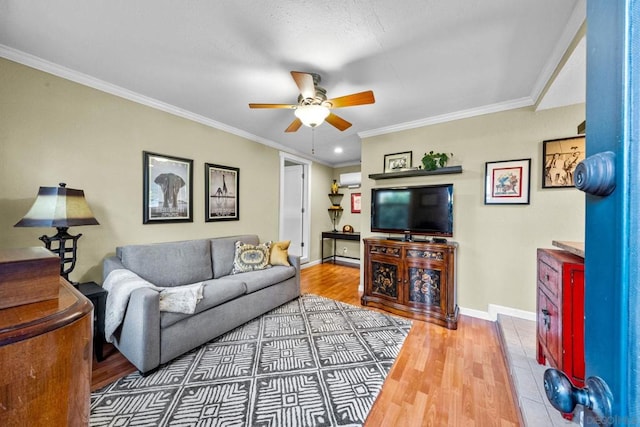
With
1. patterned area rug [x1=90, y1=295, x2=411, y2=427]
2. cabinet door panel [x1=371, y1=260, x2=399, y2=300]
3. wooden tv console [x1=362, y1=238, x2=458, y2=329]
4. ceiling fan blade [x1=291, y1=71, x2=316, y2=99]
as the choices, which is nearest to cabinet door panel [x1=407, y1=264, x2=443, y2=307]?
wooden tv console [x1=362, y1=238, x2=458, y2=329]

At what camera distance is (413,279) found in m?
2.80

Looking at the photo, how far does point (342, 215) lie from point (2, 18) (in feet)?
16.7

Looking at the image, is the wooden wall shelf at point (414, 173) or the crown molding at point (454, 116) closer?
the crown molding at point (454, 116)

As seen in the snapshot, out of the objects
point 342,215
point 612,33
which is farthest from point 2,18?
point 342,215

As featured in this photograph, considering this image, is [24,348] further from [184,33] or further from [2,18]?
[2,18]

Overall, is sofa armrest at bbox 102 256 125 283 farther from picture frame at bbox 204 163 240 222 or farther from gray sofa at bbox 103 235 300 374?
picture frame at bbox 204 163 240 222

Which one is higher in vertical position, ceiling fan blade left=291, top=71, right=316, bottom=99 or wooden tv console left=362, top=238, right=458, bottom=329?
ceiling fan blade left=291, top=71, right=316, bottom=99

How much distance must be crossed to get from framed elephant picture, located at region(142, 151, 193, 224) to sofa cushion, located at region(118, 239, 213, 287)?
35 cm

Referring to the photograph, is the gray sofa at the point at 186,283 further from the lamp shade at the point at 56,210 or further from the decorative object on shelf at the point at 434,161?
the decorative object on shelf at the point at 434,161

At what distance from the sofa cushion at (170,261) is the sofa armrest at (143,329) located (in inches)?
24.3

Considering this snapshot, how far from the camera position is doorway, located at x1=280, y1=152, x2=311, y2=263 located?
5086 millimetres

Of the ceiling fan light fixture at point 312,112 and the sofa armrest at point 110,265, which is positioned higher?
the ceiling fan light fixture at point 312,112

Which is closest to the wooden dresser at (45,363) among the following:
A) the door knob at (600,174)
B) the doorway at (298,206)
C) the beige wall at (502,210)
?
the door knob at (600,174)

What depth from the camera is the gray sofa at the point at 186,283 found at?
5.84ft
